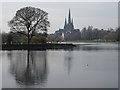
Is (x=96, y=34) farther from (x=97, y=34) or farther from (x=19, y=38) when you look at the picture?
(x=19, y=38)

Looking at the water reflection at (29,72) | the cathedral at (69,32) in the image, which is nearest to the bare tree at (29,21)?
the water reflection at (29,72)

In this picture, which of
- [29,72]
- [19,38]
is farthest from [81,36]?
A: [29,72]

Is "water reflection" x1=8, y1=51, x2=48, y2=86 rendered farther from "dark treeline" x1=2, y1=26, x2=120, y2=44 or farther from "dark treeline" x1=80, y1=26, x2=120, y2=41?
"dark treeline" x1=80, y1=26, x2=120, y2=41

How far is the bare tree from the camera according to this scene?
141 feet

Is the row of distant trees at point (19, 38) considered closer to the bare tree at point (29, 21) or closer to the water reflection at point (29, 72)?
the bare tree at point (29, 21)

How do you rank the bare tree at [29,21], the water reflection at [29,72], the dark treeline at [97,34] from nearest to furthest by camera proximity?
the water reflection at [29,72], the bare tree at [29,21], the dark treeline at [97,34]

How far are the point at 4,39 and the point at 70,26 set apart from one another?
63.1 meters

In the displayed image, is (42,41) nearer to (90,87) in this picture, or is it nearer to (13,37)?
(13,37)

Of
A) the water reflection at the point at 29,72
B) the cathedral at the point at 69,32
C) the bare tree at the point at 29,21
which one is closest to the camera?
the water reflection at the point at 29,72

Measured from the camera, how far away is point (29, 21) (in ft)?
142

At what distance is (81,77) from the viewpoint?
11.2m

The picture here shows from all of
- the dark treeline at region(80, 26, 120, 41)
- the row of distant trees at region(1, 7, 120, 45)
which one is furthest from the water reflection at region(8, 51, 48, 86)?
the dark treeline at region(80, 26, 120, 41)

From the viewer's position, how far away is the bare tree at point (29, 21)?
141 ft

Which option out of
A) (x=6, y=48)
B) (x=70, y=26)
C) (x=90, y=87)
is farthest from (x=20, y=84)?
(x=70, y=26)
